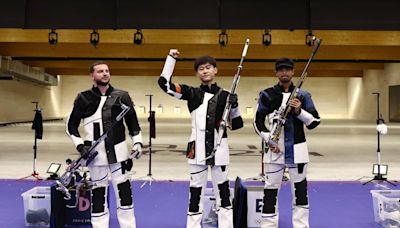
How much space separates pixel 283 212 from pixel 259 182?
185 centimetres

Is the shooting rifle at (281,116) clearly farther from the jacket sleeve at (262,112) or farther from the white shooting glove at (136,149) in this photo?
the white shooting glove at (136,149)

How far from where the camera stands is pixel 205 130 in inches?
149

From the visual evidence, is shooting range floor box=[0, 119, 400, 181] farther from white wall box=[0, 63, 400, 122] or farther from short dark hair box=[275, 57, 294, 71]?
white wall box=[0, 63, 400, 122]

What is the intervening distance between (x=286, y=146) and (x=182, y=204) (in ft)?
7.19

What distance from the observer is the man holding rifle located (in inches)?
149

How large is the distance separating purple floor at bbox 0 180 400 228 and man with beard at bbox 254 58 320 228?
2.49 ft

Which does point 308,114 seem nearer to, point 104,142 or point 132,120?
point 132,120

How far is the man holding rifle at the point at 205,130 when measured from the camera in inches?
149

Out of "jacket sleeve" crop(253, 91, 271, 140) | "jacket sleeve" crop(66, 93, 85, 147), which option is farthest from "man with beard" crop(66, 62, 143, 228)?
"jacket sleeve" crop(253, 91, 271, 140)

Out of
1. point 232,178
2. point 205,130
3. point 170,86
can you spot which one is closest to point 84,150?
point 170,86

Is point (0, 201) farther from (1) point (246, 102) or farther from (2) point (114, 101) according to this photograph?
(1) point (246, 102)

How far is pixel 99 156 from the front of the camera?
3754 millimetres

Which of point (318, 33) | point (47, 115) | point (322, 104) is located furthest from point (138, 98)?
point (318, 33)
